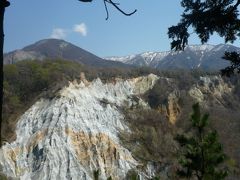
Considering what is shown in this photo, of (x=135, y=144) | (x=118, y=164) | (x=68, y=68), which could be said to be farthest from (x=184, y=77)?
(x=118, y=164)

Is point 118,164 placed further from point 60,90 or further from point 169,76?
point 169,76

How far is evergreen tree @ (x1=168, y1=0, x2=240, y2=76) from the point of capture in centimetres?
853

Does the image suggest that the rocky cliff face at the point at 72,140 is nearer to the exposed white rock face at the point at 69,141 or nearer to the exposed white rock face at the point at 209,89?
the exposed white rock face at the point at 69,141

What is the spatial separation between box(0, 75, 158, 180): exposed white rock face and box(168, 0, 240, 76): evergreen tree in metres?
40.4

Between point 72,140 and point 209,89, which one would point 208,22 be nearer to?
point 72,140

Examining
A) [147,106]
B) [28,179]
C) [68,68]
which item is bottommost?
[28,179]

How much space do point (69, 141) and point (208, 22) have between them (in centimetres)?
4509

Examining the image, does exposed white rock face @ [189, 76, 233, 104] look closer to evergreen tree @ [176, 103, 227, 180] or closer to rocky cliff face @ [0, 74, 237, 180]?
rocky cliff face @ [0, 74, 237, 180]

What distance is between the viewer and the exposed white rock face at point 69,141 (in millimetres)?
49281

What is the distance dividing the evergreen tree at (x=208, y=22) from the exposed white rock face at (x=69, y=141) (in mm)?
40363

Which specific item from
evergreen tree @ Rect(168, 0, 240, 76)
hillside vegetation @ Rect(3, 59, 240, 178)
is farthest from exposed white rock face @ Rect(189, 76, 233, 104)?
evergreen tree @ Rect(168, 0, 240, 76)

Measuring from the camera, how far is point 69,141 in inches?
2082

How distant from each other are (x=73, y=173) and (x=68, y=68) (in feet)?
73.6

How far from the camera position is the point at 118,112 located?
63594 mm
